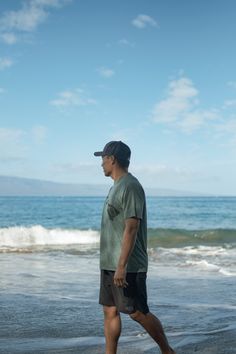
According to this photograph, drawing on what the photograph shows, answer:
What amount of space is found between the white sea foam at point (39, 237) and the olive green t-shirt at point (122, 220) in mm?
20345

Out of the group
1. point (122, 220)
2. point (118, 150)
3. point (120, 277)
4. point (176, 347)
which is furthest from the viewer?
point (176, 347)

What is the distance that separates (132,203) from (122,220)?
189 mm

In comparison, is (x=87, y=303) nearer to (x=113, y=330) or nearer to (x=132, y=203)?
(x=113, y=330)

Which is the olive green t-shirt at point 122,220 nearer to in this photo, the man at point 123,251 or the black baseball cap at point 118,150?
the man at point 123,251

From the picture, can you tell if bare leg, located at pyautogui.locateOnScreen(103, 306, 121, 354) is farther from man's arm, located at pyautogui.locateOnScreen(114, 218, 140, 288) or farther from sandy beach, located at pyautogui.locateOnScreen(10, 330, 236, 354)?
sandy beach, located at pyautogui.locateOnScreen(10, 330, 236, 354)

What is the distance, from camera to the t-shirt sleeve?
13.1 ft

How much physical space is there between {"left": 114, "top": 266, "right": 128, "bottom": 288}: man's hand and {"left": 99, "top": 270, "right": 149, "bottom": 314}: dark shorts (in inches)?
2.8

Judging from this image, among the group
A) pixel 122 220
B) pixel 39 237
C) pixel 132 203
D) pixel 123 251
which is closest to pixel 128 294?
pixel 123 251

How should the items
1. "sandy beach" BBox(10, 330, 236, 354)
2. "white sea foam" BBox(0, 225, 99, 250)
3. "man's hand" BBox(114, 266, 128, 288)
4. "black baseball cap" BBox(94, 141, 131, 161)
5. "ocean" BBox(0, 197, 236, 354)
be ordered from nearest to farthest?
1. "man's hand" BBox(114, 266, 128, 288)
2. "black baseball cap" BBox(94, 141, 131, 161)
3. "sandy beach" BBox(10, 330, 236, 354)
4. "ocean" BBox(0, 197, 236, 354)
5. "white sea foam" BBox(0, 225, 99, 250)

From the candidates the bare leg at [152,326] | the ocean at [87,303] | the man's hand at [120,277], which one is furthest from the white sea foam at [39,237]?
the man's hand at [120,277]

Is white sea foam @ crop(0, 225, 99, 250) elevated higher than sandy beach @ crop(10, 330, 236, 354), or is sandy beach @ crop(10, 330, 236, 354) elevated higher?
sandy beach @ crop(10, 330, 236, 354)

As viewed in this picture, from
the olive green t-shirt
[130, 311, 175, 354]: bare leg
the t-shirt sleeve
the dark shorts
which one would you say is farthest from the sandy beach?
the t-shirt sleeve

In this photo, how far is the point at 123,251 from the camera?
398cm

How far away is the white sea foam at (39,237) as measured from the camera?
25.0m
